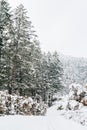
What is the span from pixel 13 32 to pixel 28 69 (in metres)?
5.58

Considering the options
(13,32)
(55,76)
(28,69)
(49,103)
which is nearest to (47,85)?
(55,76)

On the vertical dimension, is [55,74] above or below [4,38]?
below

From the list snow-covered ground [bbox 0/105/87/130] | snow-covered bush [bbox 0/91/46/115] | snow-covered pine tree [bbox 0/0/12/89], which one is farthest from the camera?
snow-covered pine tree [bbox 0/0/12/89]

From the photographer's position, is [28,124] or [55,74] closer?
[28,124]

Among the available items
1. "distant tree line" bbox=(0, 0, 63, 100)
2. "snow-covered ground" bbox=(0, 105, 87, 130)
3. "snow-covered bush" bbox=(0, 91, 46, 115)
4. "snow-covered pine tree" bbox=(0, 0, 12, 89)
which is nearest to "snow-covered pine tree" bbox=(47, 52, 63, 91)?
"distant tree line" bbox=(0, 0, 63, 100)

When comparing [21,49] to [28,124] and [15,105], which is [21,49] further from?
[28,124]

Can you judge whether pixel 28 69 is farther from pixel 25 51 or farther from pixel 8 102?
pixel 8 102

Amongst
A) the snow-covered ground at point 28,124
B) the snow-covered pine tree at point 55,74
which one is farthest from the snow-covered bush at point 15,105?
the snow-covered pine tree at point 55,74

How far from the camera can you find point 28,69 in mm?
38000

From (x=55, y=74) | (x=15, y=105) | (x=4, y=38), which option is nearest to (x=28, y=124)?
(x=15, y=105)

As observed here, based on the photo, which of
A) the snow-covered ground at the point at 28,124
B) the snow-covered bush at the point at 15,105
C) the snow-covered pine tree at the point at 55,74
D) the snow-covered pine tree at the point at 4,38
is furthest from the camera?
the snow-covered pine tree at the point at 55,74

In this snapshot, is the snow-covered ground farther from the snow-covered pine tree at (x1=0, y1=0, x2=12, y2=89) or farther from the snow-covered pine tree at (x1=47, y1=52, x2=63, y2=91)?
the snow-covered pine tree at (x1=47, y1=52, x2=63, y2=91)

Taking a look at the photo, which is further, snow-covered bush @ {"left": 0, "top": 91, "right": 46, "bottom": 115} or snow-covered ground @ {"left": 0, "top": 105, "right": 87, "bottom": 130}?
snow-covered bush @ {"left": 0, "top": 91, "right": 46, "bottom": 115}

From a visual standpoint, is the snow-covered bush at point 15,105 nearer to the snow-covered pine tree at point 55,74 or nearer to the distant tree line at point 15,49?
the distant tree line at point 15,49
